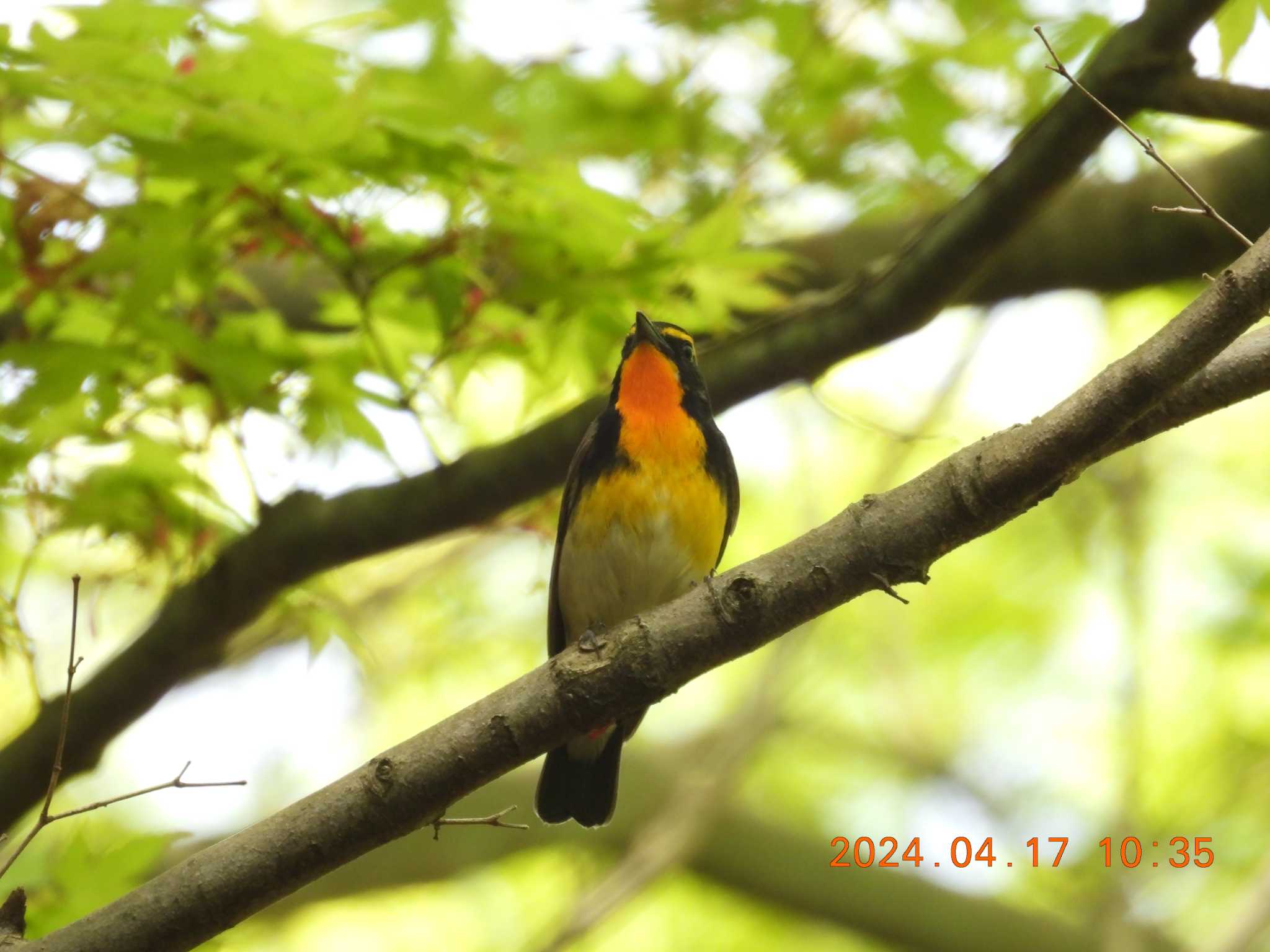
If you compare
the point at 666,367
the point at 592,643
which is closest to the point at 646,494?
the point at 666,367

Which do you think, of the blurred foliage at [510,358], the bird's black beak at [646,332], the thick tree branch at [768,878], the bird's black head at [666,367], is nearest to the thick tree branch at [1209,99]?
the blurred foliage at [510,358]

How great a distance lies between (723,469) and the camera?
4641 mm

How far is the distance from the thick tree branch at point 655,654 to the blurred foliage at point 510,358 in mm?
1034

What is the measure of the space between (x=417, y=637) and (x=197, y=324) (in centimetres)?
527

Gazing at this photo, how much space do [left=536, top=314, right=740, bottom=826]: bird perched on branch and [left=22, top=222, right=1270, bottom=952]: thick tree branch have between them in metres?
1.56

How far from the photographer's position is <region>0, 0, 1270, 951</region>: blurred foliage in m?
3.49

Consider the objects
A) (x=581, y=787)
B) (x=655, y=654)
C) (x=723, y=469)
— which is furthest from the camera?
(x=581, y=787)

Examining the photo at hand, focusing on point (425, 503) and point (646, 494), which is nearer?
point (425, 503)

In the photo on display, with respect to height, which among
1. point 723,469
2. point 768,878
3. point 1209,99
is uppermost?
point 1209,99

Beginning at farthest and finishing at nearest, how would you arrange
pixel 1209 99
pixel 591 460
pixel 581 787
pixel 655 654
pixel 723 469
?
pixel 581 787 < pixel 723 469 < pixel 591 460 < pixel 1209 99 < pixel 655 654

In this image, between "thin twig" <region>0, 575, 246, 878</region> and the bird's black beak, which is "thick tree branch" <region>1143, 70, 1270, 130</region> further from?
"thin twig" <region>0, 575, 246, 878</region>

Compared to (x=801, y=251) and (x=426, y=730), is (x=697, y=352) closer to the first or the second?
(x=801, y=251)

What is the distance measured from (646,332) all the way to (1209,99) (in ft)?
5.89

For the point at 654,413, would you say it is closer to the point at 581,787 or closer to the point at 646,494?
the point at 646,494
